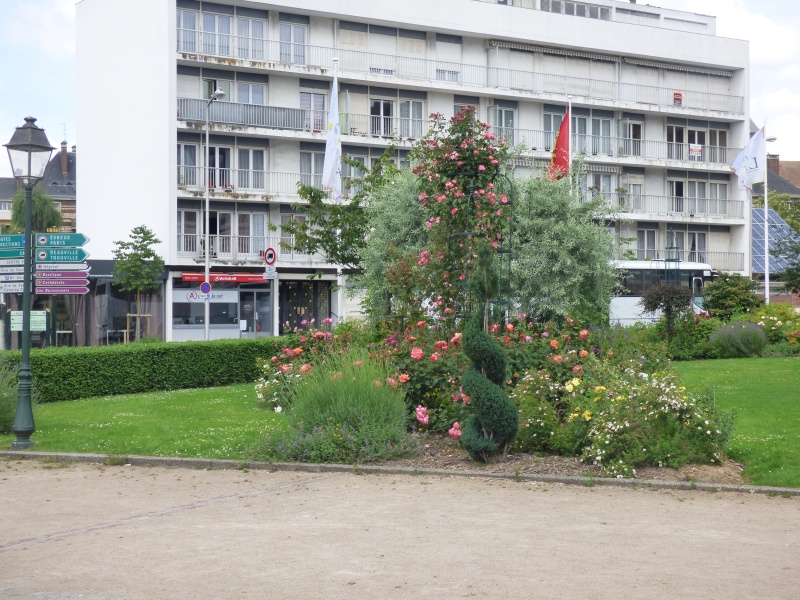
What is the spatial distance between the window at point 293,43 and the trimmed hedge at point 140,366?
22531mm

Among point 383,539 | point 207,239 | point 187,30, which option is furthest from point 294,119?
point 383,539

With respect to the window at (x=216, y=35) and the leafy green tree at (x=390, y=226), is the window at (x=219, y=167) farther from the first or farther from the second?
the leafy green tree at (x=390, y=226)

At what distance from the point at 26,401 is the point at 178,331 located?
2954 cm

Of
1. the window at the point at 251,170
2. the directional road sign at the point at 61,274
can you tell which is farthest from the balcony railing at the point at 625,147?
the directional road sign at the point at 61,274

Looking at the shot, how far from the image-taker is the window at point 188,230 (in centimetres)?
4409

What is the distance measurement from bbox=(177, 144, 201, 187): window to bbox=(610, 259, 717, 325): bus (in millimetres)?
18064

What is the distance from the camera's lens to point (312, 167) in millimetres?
47125

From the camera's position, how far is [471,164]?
1529 centimetres

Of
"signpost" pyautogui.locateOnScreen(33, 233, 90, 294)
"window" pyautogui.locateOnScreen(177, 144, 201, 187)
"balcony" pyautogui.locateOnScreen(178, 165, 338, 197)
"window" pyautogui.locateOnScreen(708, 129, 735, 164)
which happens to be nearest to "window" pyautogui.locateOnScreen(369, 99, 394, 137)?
"balcony" pyautogui.locateOnScreen(178, 165, 338, 197)

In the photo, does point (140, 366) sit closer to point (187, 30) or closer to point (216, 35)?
point (187, 30)

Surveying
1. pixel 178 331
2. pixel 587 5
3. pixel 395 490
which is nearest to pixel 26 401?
pixel 395 490

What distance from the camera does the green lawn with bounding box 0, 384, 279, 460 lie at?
1391cm

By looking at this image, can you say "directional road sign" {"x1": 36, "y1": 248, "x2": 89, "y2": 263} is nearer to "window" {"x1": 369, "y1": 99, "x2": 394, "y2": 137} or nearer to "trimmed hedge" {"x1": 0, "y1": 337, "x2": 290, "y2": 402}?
"trimmed hedge" {"x1": 0, "y1": 337, "x2": 290, "y2": 402}

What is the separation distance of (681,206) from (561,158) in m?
21.2
